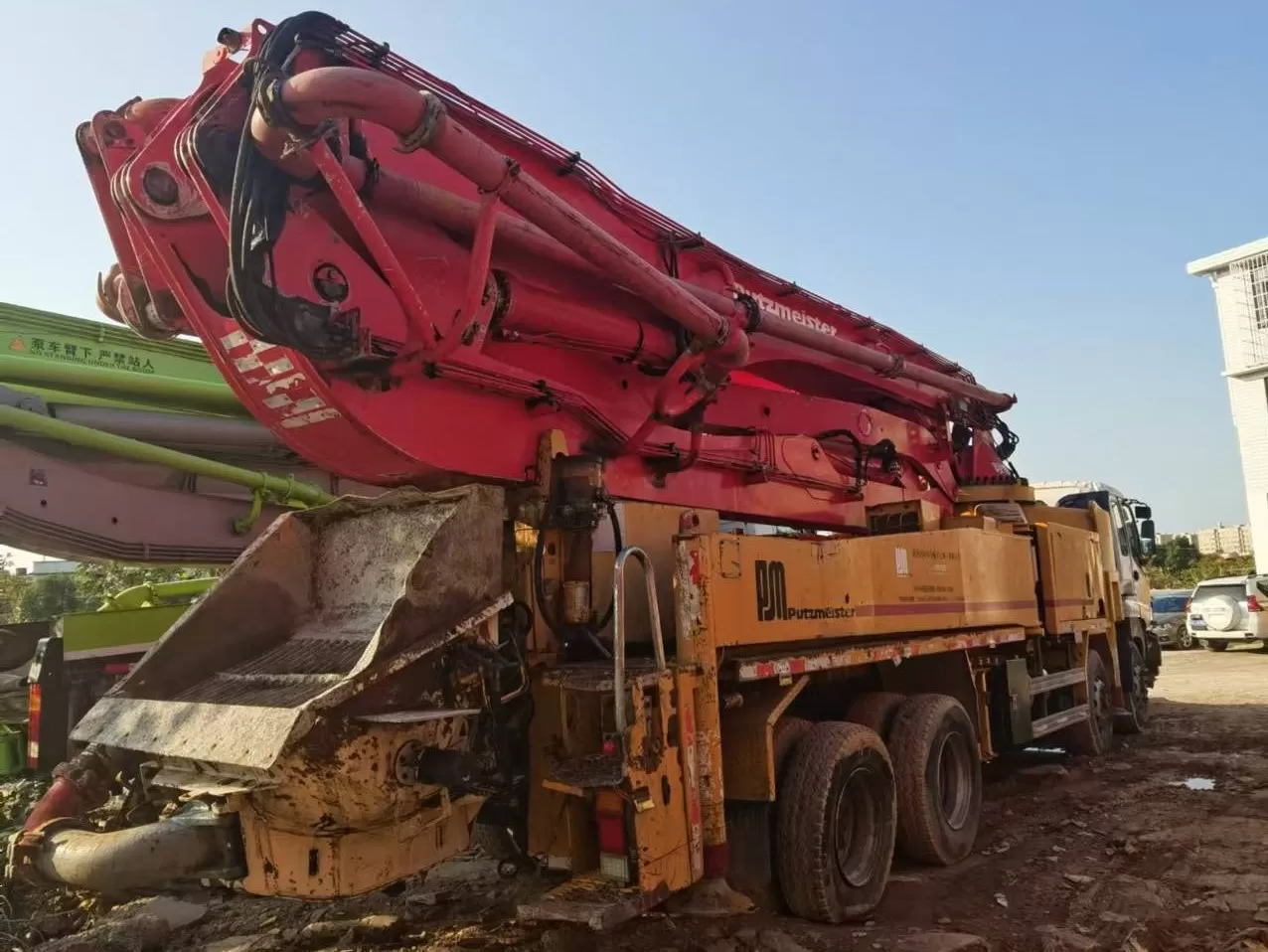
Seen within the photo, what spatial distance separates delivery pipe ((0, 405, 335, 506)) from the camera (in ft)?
22.2

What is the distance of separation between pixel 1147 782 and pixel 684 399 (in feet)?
18.3

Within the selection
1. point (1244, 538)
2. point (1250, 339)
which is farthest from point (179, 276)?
point (1244, 538)

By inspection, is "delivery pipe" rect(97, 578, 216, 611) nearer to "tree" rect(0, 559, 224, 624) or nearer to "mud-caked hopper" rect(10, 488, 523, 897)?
"mud-caked hopper" rect(10, 488, 523, 897)

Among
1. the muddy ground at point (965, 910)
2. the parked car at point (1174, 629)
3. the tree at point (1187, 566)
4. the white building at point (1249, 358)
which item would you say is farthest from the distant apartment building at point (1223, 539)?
the muddy ground at point (965, 910)

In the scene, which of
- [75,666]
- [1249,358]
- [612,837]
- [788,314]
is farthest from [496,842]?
[1249,358]

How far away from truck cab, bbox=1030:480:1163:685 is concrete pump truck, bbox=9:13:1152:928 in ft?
19.6

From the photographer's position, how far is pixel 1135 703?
10492 mm

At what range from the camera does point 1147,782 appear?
796 centimetres

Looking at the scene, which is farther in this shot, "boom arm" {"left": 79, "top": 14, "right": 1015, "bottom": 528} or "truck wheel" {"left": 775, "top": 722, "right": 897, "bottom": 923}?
"truck wheel" {"left": 775, "top": 722, "right": 897, "bottom": 923}

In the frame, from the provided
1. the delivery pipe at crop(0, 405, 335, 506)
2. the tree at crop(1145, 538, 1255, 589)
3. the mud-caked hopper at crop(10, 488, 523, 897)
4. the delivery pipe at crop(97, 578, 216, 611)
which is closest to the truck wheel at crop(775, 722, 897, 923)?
the mud-caked hopper at crop(10, 488, 523, 897)

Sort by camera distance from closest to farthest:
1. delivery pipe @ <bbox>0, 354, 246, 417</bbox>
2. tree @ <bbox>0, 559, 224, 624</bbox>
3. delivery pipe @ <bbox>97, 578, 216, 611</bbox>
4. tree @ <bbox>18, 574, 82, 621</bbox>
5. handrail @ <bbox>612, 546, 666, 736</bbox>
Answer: handrail @ <bbox>612, 546, 666, 736</bbox>
delivery pipe @ <bbox>0, 354, 246, 417</bbox>
delivery pipe @ <bbox>97, 578, 216, 611</bbox>
tree @ <bbox>0, 559, 224, 624</bbox>
tree @ <bbox>18, 574, 82, 621</bbox>

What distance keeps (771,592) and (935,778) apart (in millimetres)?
1955

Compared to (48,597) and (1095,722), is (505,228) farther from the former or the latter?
(48,597)

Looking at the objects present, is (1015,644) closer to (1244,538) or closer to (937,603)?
(937,603)
